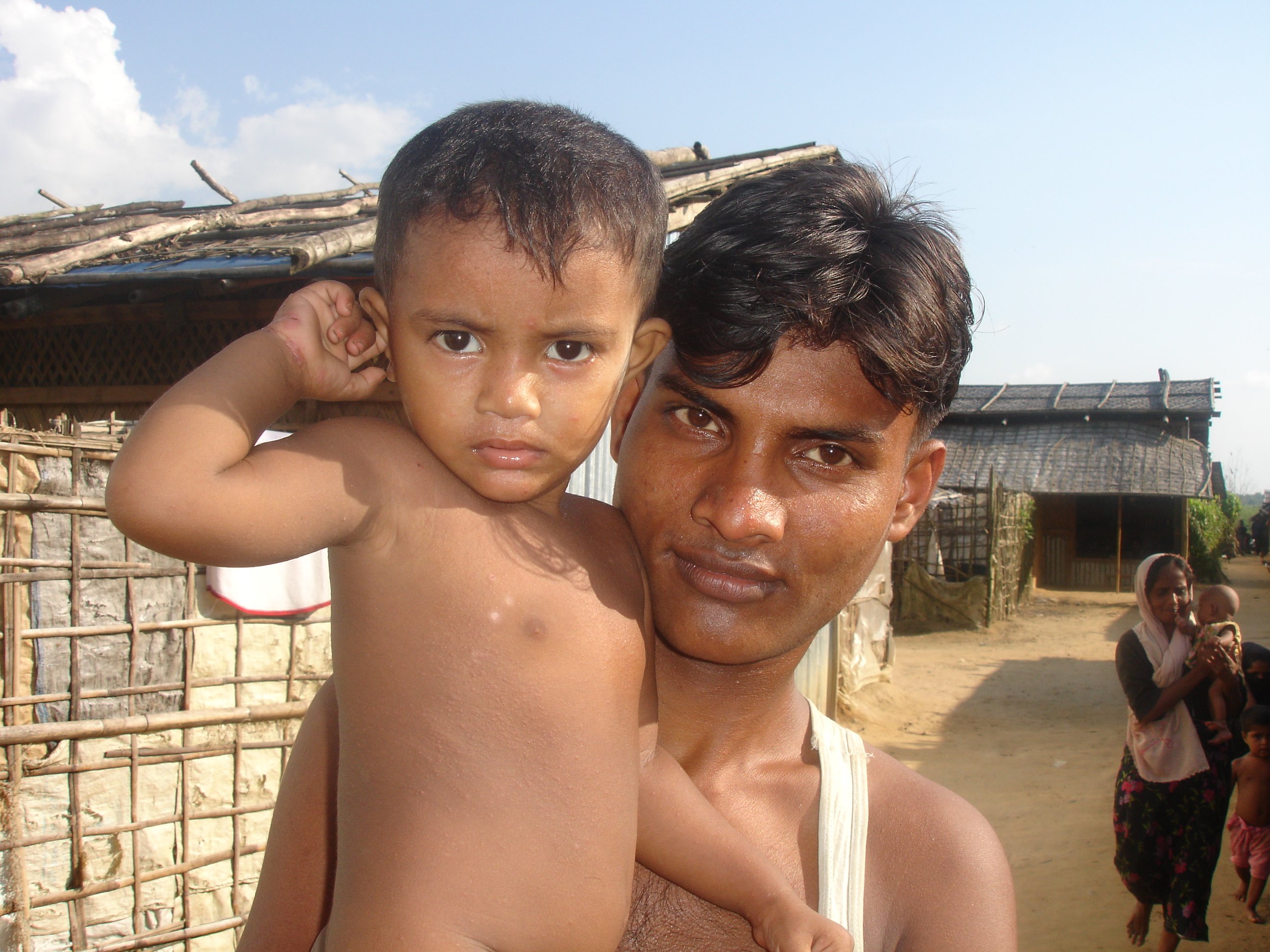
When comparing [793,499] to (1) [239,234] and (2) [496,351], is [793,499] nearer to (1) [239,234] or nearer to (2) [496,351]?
(2) [496,351]

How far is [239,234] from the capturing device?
20.5 ft

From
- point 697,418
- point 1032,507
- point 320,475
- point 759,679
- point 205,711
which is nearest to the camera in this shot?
point 320,475

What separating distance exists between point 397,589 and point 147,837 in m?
4.10

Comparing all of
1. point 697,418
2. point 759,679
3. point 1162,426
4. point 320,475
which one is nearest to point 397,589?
point 320,475

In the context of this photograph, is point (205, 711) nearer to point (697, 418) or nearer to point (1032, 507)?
point (697, 418)

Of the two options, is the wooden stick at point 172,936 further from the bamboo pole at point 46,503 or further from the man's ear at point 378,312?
the man's ear at point 378,312

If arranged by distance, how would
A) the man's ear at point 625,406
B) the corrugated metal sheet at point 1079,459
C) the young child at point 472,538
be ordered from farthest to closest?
the corrugated metal sheet at point 1079,459 < the man's ear at point 625,406 < the young child at point 472,538

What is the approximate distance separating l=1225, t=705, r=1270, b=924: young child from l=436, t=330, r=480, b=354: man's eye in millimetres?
6020

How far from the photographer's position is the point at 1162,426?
69.9ft

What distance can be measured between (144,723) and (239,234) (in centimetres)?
345

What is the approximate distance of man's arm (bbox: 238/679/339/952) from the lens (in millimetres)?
1522

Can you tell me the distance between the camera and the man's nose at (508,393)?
1.29m

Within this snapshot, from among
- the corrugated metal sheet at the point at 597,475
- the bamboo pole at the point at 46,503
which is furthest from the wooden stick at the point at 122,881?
the corrugated metal sheet at the point at 597,475

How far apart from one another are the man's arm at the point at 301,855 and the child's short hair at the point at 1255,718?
5882 millimetres
